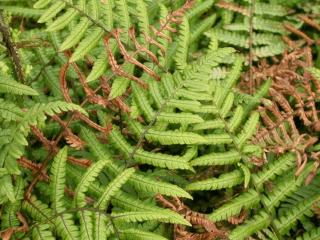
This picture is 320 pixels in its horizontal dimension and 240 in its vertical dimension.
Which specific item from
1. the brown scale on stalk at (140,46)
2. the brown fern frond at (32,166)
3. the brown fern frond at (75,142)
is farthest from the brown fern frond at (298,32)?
the brown fern frond at (32,166)

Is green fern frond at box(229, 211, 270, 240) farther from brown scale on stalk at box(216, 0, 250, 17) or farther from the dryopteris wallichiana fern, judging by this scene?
brown scale on stalk at box(216, 0, 250, 17)

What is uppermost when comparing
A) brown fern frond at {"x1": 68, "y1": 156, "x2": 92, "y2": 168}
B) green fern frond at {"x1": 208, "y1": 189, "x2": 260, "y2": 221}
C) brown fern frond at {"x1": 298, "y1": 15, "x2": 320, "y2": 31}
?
brown fern frond at {"x1": 298, "y1": 15, "x2": 320, "y2": 31}

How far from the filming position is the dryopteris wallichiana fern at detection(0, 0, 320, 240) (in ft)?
7.50

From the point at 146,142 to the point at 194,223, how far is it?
1.96 feet

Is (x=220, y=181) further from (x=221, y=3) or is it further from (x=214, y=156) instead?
(x=221, y=3)

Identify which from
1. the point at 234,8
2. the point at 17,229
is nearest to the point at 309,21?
the point at 234,8

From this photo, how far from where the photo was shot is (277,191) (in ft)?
8.61

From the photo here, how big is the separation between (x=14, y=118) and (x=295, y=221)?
1.58m

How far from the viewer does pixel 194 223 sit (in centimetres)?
257

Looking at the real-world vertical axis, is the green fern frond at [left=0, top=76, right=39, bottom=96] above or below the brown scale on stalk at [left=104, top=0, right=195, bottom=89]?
below

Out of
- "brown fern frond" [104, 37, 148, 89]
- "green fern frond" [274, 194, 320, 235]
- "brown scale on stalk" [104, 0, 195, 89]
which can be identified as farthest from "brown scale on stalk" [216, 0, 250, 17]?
"green fern frond" [274, 194, 320, 235]

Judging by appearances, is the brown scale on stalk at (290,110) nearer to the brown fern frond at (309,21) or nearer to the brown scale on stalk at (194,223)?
the brown fern frond at (309,21)

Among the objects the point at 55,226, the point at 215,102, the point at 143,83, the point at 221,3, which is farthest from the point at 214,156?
the point at 221,3

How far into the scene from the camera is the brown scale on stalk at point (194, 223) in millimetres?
2443
